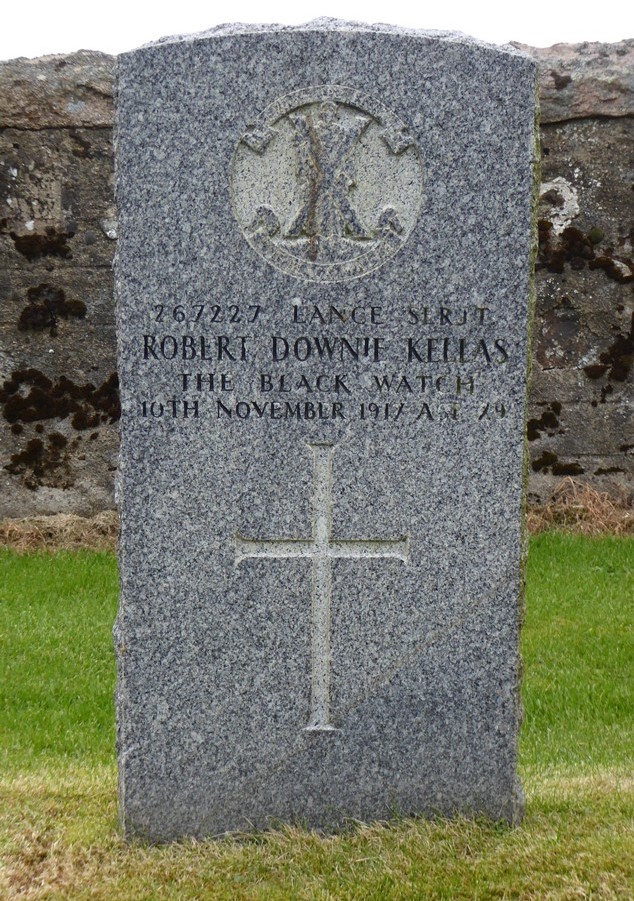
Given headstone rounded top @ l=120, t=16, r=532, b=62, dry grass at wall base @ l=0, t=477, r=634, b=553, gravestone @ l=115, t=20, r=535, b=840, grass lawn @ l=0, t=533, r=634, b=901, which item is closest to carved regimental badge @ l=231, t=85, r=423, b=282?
gravestone @ l=115, t=20, r=535, b=840

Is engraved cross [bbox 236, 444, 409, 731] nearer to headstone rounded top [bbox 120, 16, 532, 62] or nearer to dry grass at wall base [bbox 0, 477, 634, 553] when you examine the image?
headstone rounded top [bbox 120, 16, 532, 62]

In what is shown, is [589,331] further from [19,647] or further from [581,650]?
[19,647]

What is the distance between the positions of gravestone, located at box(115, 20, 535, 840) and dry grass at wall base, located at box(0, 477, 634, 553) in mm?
3958

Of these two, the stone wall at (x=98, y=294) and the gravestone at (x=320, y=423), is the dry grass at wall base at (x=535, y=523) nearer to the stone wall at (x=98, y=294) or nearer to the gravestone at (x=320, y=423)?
the stone wall at (x=98, y=294)

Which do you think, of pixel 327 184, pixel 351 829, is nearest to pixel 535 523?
pixel 351 829

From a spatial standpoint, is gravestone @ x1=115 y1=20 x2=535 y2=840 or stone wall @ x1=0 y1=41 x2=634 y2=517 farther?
stone wall @ x1=0 y1=41 x2=634 y2=517

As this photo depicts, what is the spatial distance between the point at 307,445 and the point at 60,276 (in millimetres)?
4811

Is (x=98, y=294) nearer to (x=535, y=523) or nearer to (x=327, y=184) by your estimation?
(x=535, y=523)

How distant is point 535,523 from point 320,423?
439cm

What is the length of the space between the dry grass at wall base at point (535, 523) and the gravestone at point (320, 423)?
396 centimetres

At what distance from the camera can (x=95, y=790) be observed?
4.15m

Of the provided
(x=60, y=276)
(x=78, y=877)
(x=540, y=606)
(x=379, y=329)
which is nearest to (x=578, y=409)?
(x=540, y=606)

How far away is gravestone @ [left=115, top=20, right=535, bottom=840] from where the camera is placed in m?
3.54

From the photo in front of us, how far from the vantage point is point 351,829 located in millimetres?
3670
